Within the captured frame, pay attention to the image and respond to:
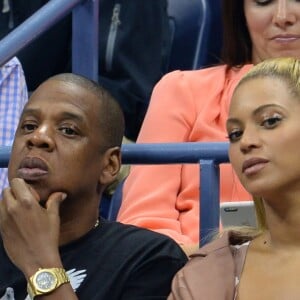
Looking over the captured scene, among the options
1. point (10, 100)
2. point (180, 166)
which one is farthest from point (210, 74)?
point (10, 100)

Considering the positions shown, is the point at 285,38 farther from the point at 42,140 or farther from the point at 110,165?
the point at 42,140

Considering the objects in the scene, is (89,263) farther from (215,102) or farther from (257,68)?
(215,102)

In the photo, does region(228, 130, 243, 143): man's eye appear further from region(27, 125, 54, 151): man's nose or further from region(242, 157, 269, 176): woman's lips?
region(27, 125, 54, 151): man's nose

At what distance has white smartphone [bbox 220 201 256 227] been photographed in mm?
2982

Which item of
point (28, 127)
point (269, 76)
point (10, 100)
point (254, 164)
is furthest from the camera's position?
point (10, 100)

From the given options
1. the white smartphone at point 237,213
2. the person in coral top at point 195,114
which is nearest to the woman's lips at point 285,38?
the person in coral top at point 195,114

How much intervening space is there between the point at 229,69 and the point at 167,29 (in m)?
1.04

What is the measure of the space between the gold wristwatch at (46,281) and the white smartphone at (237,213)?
475mm

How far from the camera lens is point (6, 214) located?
2.82 meters

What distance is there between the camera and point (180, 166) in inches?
136

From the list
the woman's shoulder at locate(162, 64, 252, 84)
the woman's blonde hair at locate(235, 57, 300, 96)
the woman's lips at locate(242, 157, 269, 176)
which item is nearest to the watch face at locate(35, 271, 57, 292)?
the woman's lips at locate(242, 157, 269, 176)

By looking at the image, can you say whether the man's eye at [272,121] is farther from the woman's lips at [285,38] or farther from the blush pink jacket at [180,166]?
the woman's lips at [285,38]

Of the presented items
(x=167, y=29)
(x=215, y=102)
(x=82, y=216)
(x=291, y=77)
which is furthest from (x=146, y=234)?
(x=167, y=29)

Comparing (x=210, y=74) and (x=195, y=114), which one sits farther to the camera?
(x=210, y=74)
